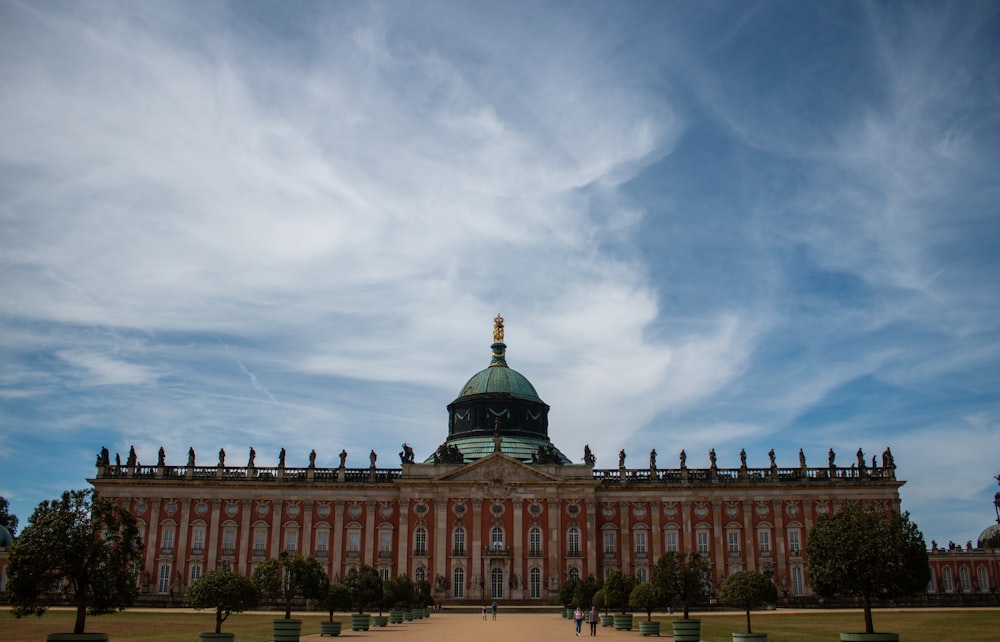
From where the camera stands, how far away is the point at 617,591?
156ft

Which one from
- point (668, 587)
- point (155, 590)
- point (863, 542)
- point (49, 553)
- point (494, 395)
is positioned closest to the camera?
point (49, 553)

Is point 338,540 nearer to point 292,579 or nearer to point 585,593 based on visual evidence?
point 585,593

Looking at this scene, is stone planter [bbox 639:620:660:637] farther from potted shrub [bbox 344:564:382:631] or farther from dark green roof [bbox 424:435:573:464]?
dark green roof [bbox 424:435:573:464]

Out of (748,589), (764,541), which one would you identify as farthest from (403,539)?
(748,589)

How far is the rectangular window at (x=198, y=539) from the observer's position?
239ft

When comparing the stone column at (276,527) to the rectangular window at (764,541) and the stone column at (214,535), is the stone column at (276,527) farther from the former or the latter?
the rectangular window at (764,541)

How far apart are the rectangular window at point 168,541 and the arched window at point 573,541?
34.3 meters

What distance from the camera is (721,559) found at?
2874 inches

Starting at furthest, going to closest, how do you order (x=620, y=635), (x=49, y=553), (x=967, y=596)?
(x=967, y=596), (x=620, y=635), (x=49, y=553)

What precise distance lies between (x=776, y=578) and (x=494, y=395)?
30.5 m

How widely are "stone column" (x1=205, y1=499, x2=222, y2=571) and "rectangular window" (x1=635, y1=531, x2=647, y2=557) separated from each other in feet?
120

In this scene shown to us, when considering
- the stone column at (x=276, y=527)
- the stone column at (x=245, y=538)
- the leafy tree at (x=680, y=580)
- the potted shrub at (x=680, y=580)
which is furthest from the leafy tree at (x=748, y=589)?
the stone column at (x=245, y=538)

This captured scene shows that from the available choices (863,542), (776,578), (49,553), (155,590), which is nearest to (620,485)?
(776,578)

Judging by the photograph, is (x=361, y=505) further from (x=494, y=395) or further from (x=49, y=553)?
(x=49, y=553)
